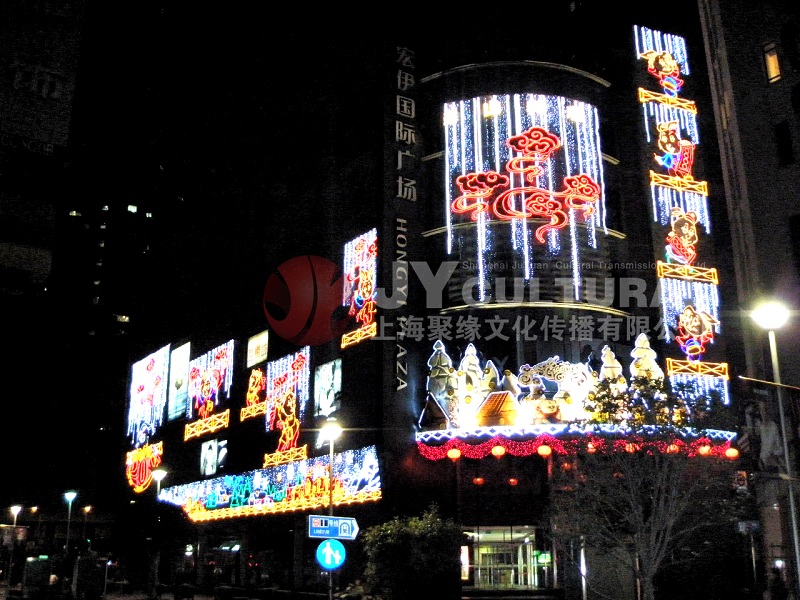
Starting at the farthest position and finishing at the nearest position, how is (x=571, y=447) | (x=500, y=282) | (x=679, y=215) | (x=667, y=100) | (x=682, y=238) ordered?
(x=667, y=100) < (x=679, y=215) < (x=682, y=238) < (x=500, y=282) < (x=571, y=447)

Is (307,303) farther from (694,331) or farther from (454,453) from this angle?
(694,331)

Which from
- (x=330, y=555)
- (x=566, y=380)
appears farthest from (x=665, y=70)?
(x=330, y=555)

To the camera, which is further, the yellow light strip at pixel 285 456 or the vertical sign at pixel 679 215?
the yellow light strip at pixel 285 456

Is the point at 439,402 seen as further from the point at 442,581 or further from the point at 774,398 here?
the point at 774,398

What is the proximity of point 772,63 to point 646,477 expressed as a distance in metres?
24.3

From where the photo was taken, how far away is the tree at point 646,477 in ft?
75.4

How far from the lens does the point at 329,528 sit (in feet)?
69.2

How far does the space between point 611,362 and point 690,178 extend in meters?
11.3

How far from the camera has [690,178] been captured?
3878cm

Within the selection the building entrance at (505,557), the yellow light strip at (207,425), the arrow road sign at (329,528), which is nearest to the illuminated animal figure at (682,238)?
the building entrance at (505,557)

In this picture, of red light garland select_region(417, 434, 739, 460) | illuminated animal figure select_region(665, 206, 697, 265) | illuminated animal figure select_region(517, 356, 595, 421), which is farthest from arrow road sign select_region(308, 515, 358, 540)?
illuminated animal figure select_region(665, 206, 697, 265)

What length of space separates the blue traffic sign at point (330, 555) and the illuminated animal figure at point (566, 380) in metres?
13.5

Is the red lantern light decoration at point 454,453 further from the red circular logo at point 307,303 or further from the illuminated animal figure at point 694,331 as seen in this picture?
the illuminated animal figure at point 694,331

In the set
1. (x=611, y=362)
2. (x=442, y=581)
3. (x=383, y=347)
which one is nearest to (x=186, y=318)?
(x=383, y=347)
